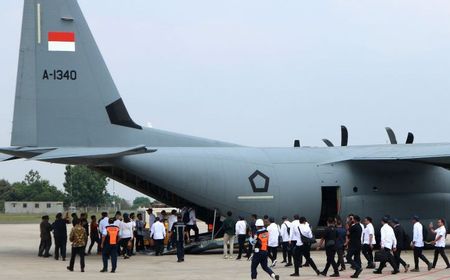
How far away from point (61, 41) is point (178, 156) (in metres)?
5.08

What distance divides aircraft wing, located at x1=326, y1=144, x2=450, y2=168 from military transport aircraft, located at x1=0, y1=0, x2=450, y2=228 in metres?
0.04

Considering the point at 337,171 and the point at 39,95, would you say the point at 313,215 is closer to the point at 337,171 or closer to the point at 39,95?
the point at 337,171

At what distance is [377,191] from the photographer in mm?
29188

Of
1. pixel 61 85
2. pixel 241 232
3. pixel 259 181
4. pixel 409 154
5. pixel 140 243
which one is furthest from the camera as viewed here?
pixel 409 154

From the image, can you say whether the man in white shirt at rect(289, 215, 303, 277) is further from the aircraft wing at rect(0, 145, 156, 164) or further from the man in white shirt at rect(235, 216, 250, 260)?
the aircraft wing at rect(0, 145, 156, 164)

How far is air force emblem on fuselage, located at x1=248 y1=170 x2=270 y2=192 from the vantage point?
27.2 m

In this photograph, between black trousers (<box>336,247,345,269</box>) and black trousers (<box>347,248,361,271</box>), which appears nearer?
black trousers (<box>347,248,361,271</box>)

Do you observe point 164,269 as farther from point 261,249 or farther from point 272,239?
point 261,249

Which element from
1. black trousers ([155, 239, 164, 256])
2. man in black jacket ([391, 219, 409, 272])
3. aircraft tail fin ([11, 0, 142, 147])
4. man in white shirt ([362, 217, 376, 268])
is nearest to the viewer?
man in black jacket ([391, 219, 409, 272])

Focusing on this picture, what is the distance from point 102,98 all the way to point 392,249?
1017cm

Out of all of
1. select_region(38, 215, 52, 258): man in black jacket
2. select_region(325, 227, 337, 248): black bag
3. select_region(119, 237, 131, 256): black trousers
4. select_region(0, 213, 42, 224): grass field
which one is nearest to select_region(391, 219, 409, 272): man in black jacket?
select_region(325, 227, 337, 248): black bag

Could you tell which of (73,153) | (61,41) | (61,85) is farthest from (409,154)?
(61,41)

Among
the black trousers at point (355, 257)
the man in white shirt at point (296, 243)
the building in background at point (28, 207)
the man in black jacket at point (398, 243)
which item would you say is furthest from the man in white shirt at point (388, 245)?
the building in background at point (28, 207)

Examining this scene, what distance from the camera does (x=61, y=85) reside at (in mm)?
25188
